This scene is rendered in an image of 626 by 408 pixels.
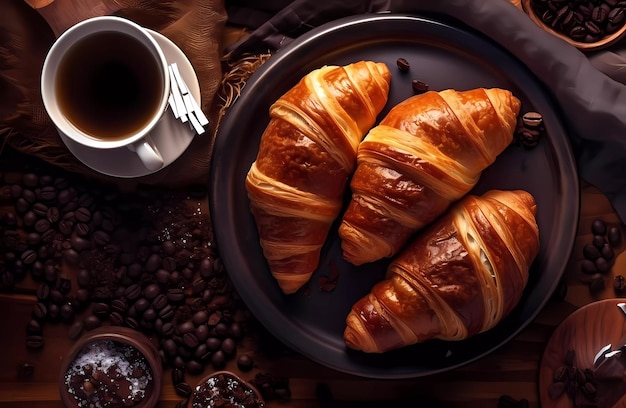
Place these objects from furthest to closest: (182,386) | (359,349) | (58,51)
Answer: (182,386) → (359,349) → (58,51)

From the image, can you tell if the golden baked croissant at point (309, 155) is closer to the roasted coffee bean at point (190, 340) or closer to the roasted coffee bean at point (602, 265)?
the roasted coffee bean at point (190, 340)

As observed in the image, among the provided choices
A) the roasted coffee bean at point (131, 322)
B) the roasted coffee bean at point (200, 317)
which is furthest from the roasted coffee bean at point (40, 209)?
the roasted coffee bean at point (200, 317)

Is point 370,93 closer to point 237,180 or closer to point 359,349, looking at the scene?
point 237,180

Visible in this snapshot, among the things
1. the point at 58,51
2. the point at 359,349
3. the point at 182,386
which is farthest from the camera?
the point at 182,386

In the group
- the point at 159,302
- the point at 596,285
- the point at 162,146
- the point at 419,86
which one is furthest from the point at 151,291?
the point at 596,285

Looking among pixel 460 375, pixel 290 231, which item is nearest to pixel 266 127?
pixel 290 231
